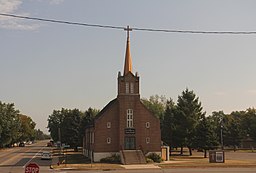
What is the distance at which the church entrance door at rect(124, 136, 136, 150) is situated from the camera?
56281 millimetres

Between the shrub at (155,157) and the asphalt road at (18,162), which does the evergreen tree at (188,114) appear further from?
the asphalt road at (18,162)

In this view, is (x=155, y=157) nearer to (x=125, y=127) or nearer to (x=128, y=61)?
(x=125, y=127)

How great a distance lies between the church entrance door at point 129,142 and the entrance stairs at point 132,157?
42.5 inches

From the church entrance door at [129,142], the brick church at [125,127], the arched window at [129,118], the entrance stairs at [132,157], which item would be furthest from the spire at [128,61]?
the entrance stairs at [132,157]

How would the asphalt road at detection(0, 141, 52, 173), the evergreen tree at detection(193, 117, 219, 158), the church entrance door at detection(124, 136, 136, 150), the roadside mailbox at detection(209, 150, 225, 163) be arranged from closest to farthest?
the asphalt road at detection(0, 141, 52, 173)
the roadside mailbox at detection(209, 150, 225, 163)
the church entrance door at detection(124, 136, 136, 150)
the evergreen tree at detection(193, 117, 219, 158)

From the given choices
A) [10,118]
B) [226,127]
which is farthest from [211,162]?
[10,118]

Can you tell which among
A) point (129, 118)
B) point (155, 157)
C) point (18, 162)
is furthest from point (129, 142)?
point (18, 162)

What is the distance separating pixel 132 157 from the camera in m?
53.5

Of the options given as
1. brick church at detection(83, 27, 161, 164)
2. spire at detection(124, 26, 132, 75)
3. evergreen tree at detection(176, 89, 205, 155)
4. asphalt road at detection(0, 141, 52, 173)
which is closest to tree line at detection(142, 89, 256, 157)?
evergreen tree at detection(176, 89, 205, 155)

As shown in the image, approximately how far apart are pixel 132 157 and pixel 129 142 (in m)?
3.44

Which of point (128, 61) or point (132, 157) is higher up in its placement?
point (128, 61)

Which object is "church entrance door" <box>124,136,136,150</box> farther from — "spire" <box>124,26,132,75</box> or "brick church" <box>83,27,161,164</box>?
"spire" <box>124,26,132,75</box>

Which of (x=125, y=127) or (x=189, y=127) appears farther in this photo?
(x=189, y=127)

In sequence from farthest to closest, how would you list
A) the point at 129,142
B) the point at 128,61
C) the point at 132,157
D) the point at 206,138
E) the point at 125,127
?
the point at 206,138, the point at 128,61, the point at 129,142, the point at 125,127, the point at 132,157
